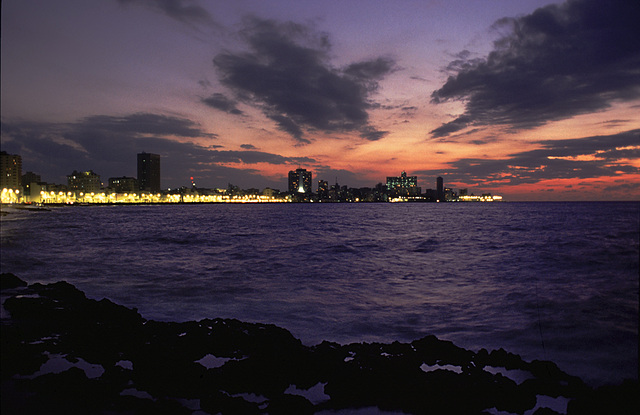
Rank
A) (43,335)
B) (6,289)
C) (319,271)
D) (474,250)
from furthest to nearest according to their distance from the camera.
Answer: (474,250), (319,271), (6,289), (43,335)

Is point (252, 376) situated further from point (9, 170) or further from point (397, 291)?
point (9, 170)

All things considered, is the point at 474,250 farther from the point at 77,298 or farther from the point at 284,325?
the point at 77,298

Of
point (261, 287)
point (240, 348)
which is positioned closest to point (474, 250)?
point (261, 287)

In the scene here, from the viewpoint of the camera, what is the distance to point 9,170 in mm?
173750

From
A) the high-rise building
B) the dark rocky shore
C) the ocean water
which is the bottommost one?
the ocean water

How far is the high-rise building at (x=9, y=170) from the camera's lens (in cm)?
17012

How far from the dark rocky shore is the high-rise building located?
215839 millimetres

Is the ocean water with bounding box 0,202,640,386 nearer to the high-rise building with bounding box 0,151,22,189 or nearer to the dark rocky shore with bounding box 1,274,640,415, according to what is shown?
the dark rocky shore with bounding box 1,274,640,415

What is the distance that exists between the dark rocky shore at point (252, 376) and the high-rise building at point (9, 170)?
215839mm

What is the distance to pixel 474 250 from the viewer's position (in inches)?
1138

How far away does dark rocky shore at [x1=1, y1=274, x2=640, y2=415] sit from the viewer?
5.38 m

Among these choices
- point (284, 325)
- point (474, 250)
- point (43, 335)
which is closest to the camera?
point (43, 335)

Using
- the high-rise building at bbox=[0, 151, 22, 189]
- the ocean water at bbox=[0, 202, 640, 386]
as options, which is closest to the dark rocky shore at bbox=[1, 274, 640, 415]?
the ocean water at bbox=[0, 202, 640, 386]

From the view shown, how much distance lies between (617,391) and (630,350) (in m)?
3.87
